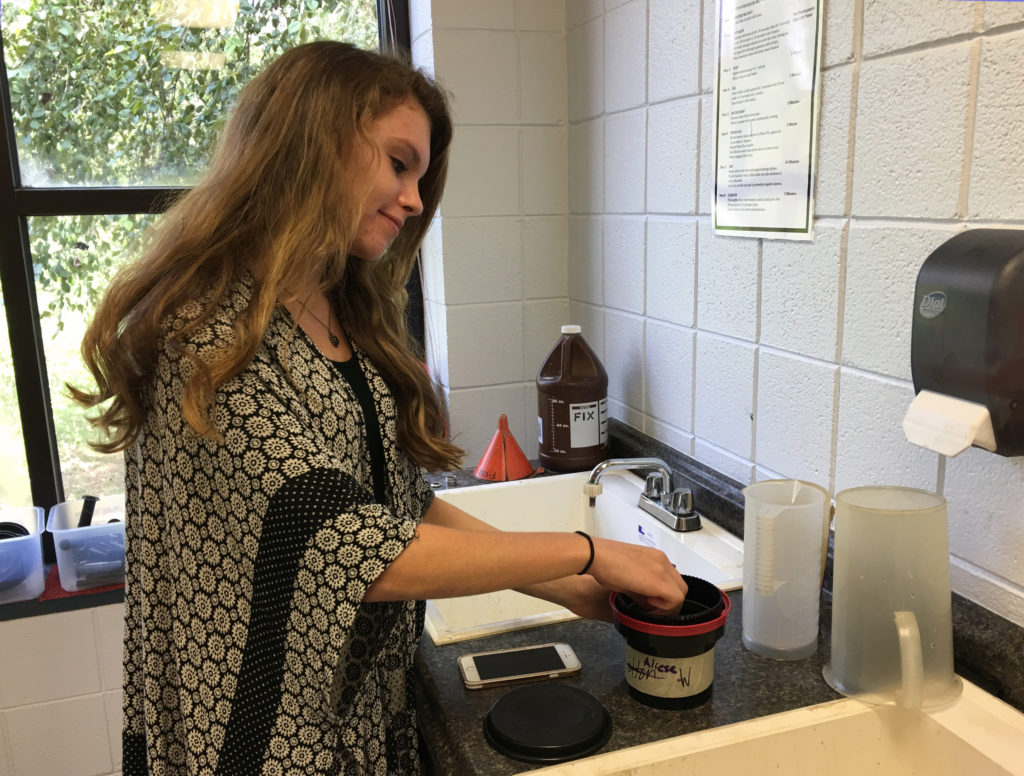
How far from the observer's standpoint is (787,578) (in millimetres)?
1029

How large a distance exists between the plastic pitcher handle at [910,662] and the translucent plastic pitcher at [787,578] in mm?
147

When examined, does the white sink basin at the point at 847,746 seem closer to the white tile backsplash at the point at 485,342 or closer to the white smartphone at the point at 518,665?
the white smartphone at the point at 518,665

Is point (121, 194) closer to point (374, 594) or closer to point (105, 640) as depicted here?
point (105, 640)

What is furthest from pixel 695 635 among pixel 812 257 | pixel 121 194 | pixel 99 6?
pixel 99 6

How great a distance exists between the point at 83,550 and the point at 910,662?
1648 mm

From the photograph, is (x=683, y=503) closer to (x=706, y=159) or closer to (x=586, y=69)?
(x=706, y=159)

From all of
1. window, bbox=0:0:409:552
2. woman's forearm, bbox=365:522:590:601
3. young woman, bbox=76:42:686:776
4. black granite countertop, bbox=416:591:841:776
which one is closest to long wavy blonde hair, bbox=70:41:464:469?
young woman, bbox=76:42:686:776

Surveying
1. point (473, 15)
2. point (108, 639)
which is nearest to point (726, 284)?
point (473, 15)

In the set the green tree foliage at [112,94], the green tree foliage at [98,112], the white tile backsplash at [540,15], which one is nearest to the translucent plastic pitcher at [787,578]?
the white tile backsplash at [540,15]

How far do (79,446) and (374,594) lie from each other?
142 cm

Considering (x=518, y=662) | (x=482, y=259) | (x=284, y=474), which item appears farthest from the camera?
(x=482, y=259)

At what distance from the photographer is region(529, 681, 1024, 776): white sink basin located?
0.84 m

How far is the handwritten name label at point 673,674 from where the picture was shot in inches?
36.1

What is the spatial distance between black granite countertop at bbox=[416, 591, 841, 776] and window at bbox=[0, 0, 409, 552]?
4.07ft
